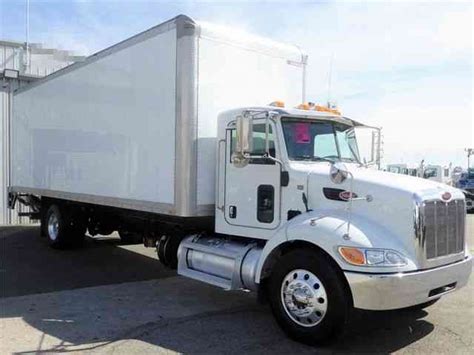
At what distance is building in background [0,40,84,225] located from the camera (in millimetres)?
15656

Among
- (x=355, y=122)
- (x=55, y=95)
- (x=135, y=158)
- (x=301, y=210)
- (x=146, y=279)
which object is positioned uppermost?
(x=55, y=95)

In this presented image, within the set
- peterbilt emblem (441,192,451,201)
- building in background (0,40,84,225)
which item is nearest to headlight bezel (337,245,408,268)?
peterbilt emblem (441,192,451,201)

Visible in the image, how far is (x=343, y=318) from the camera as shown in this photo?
16.3 feet

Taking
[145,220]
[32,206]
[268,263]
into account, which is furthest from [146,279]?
[32,206]

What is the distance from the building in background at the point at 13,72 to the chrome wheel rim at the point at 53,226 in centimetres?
473

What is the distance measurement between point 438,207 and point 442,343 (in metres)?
1.39

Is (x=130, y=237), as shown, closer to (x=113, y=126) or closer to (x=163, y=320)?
(x=113, y=126)

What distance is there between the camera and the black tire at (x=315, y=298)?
4996 mm

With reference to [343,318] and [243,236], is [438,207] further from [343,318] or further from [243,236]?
[243,236]

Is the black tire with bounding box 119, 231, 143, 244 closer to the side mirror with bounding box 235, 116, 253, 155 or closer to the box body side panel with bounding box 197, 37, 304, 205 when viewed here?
the box body side panel with bounding box 197, 37, 304, 205

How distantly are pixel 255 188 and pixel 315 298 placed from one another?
5.44ft

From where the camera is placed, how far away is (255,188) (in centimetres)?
631

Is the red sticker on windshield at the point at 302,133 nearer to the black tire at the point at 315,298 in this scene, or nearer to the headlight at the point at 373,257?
the black tire at the point at 315,298

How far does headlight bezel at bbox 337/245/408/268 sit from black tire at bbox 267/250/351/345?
257 mm
